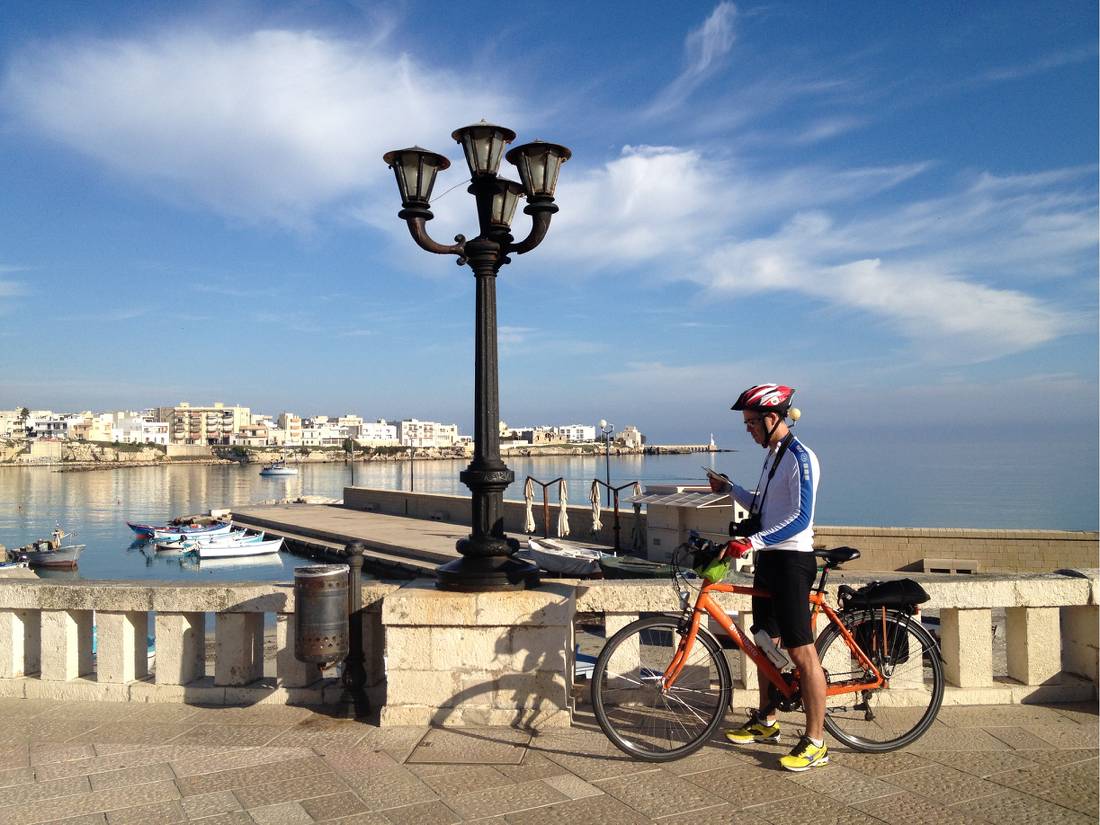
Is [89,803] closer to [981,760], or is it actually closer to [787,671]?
[787,671]

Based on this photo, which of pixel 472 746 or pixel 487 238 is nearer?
Answer: pixel 472 746

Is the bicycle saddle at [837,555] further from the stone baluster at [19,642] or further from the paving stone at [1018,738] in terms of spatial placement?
the stone baluster at [19,642]

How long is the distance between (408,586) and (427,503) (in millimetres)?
35924

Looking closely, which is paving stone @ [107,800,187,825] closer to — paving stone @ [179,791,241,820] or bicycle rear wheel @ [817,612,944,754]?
paving stone @ [179,791,241,820]

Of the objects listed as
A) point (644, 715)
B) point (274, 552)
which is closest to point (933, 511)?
point (274, 552)

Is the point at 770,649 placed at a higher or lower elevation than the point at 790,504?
lower

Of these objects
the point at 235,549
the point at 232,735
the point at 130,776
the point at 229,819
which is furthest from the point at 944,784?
the point at 235,549

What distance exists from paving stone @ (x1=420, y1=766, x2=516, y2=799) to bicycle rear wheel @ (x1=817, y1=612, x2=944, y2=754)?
1600mm

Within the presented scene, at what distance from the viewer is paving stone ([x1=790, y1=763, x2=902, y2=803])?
3.41 meters

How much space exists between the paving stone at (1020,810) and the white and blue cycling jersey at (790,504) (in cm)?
118

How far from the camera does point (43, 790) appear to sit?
11.5ft

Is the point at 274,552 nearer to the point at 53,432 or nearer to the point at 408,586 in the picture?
the point at 408,586

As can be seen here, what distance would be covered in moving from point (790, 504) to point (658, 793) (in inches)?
53.4

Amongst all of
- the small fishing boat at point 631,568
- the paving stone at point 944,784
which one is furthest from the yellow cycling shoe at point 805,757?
the small fishing boat at point 631,568
